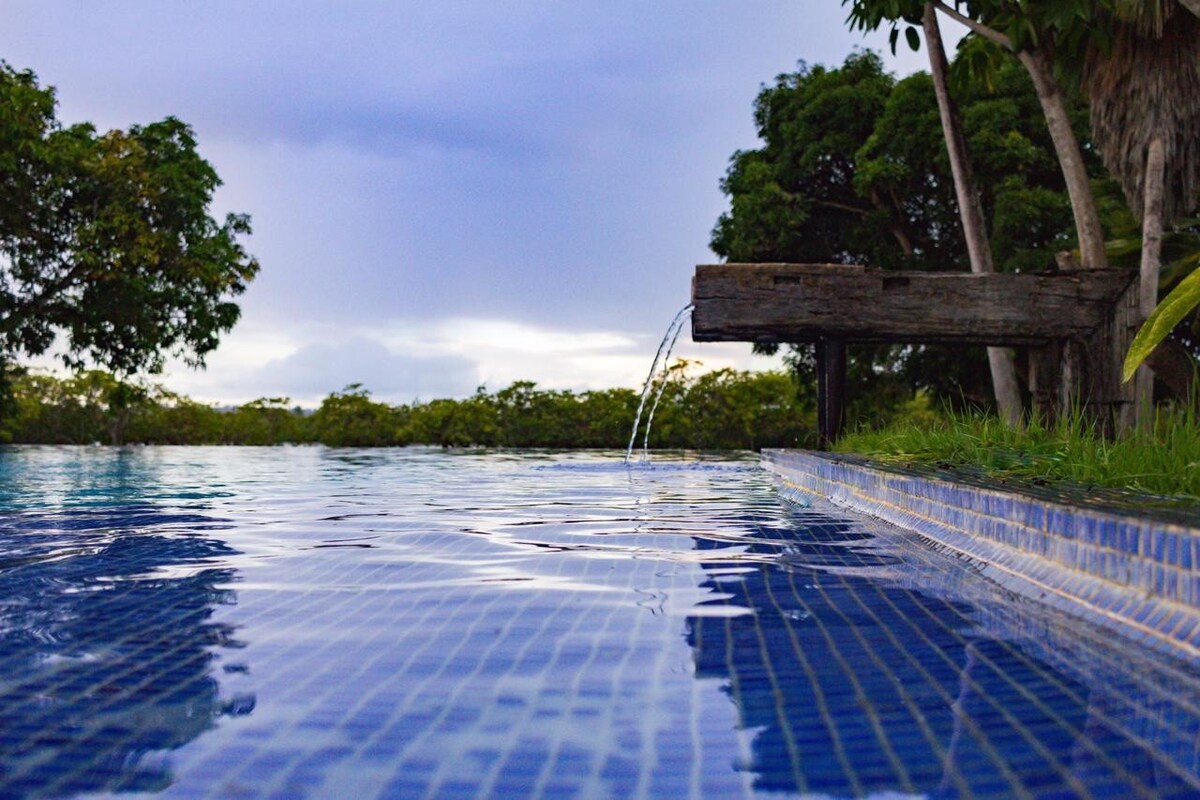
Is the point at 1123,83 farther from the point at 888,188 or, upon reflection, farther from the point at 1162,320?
the point at 888,188

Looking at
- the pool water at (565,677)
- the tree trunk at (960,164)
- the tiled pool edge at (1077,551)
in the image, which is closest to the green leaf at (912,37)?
the tree trunk at (960,164)

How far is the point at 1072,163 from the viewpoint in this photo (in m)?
11.1

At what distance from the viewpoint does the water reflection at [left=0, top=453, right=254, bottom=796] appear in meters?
2.11

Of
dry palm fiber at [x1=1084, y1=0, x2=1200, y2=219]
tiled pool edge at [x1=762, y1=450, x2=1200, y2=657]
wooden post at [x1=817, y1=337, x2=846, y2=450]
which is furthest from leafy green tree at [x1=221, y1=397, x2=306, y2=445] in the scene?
tiled pool edge at [x1=762, y1=450, x2=1200, y2=657]

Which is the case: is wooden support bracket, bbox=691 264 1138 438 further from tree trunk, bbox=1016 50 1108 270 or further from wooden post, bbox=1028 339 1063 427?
tree trunk, bbox=1016 50 1108 270

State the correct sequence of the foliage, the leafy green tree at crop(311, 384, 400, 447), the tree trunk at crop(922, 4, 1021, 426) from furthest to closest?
1. the leafy green tree at crop(311, 384, 400, 447)
2. the foliage
3. the tree trunk at crop(922, 4, 1021, 426)

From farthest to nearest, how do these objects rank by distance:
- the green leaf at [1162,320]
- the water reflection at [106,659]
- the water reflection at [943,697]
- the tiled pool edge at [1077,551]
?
the green leaf at [1162,320]
the tiled pool edge at [1077,551]
the water reflection at [106,659]
the water reflection at [943,697]

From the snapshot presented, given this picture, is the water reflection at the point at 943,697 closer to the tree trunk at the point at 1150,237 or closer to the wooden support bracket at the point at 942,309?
the wooden support bracket at the point at 942,309

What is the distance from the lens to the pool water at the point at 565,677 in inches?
79.9

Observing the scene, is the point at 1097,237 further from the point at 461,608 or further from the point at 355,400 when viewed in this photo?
the point at 355,400

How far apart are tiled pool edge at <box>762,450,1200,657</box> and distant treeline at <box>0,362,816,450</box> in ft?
66.1

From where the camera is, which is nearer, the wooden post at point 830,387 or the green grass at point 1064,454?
the green grass at point 1064,454

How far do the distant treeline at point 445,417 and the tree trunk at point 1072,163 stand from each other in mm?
13803

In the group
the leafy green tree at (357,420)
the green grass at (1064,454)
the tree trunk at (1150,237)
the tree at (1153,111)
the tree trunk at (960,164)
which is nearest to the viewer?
the green grass at (1064,454)
